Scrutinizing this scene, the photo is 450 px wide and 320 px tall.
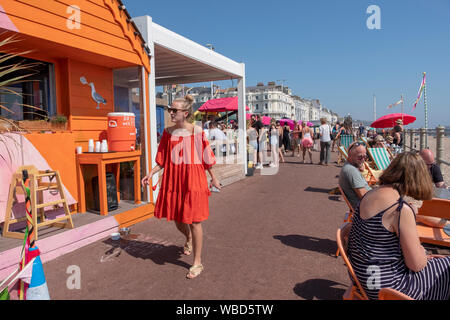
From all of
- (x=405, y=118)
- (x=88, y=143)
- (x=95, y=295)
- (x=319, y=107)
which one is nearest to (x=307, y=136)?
(x=405, y=118)

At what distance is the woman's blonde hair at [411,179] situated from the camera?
204cm

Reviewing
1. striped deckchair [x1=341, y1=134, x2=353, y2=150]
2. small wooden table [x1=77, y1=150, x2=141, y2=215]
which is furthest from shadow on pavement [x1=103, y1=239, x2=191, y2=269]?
striped deckchair [x1=341, y1=134, x2=353, y2=150]

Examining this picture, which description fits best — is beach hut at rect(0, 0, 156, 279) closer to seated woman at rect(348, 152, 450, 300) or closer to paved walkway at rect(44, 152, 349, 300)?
paved walkway at rect(44, 152, 349, 300)

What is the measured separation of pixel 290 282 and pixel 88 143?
13.1 feet

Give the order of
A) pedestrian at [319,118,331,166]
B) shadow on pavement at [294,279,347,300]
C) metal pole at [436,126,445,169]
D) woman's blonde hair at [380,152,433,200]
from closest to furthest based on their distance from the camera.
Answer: woman's blonde hair at [380,152,433,200] → shadow on pavement at [294,279,347,300] → metal pole at [436,126,445,169] → pedestrian at [319,118,331,166]

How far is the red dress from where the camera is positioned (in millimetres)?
3164

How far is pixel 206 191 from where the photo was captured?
3.26 m

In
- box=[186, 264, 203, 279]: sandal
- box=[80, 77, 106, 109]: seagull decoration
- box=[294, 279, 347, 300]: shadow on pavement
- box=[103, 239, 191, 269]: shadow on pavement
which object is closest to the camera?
box=[294, 279, 347, 300]: shadow on pavement

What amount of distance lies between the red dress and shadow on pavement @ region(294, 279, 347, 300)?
3.77ft

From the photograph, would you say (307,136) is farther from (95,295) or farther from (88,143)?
(95,295)

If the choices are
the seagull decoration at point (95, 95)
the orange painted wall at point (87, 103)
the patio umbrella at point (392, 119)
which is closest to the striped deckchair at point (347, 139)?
the patio umbrella at point (392, 119)

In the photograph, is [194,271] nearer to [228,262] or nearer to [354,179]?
[228,262]

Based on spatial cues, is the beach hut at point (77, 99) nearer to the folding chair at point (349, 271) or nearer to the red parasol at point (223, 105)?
the folding chair at point (349, 271)

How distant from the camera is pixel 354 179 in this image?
140 inches
